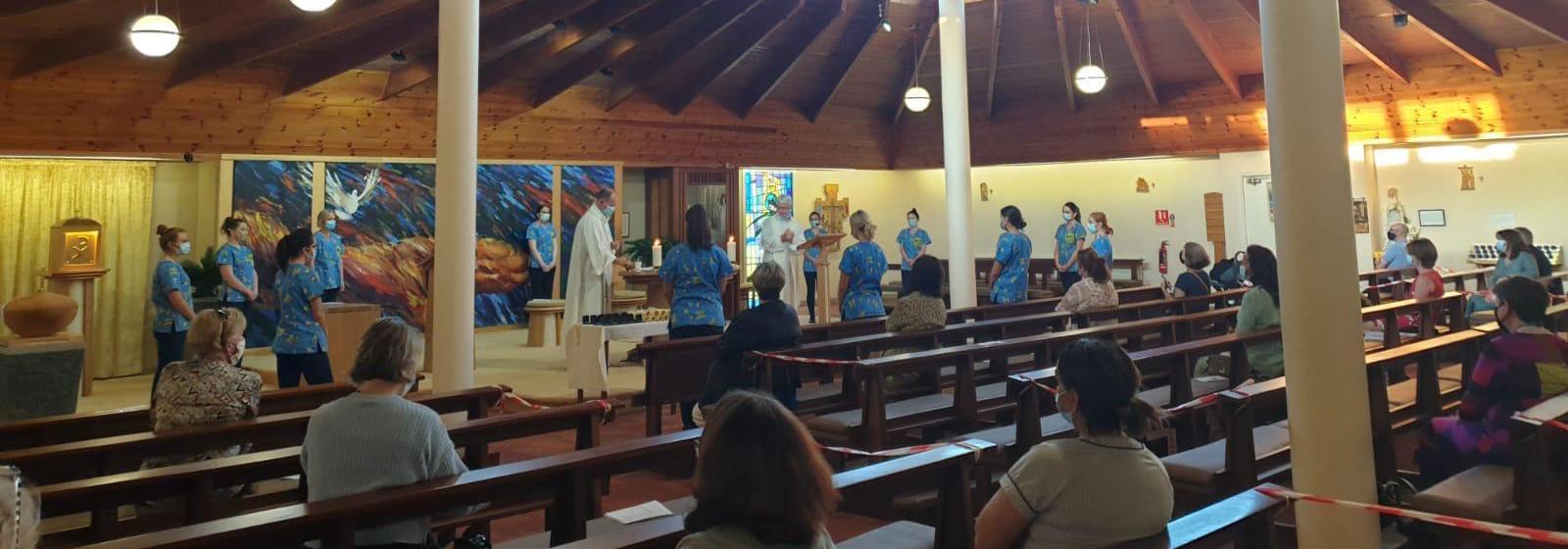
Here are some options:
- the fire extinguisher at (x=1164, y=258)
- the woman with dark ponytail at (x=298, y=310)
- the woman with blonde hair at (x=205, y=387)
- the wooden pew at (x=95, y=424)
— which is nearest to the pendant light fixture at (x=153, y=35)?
the woman with dark ponytail at (x=298, y=310)

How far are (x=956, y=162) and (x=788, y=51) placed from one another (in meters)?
4.10

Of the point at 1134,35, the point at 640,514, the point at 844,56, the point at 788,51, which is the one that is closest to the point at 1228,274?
the point at 1134,35

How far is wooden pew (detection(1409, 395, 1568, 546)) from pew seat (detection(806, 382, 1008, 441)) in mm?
1991

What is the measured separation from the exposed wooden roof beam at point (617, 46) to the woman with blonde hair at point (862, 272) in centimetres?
372

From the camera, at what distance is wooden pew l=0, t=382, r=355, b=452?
11.3 ft

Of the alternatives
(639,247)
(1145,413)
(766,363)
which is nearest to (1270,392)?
(1145,413)

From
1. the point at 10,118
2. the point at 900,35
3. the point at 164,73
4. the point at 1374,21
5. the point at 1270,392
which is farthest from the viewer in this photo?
the point at 900,35

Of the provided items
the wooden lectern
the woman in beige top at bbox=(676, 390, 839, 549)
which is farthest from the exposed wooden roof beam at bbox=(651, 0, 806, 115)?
the woman in beige top at bbox=(676, 390, 839, 549)

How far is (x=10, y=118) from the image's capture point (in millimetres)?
7938

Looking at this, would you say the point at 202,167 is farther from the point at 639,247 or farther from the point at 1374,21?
the point at 1374,21

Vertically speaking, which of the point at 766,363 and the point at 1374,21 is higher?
the point at 1374,21

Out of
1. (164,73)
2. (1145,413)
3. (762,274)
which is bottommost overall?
(1145,413)

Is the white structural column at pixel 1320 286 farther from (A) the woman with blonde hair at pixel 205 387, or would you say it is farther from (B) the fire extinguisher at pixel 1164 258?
(B) the fire extinguisher at pixel 1164 258

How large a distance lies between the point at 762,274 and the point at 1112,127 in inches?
383
